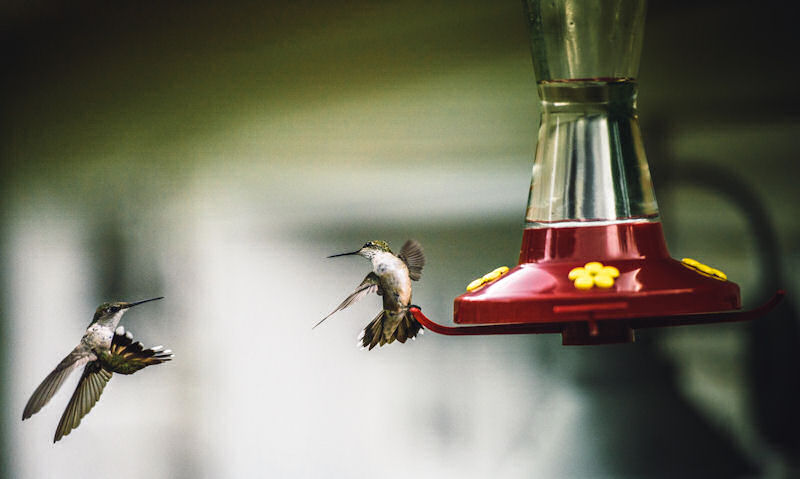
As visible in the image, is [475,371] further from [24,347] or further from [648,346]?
[24,347]

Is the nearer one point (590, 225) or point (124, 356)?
point (590, 225)

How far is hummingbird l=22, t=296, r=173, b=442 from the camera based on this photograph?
2.18m

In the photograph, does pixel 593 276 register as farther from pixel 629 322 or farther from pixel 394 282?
pixel 394 282

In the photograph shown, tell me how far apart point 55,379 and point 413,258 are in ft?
3.07

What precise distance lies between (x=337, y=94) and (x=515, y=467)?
1219mm

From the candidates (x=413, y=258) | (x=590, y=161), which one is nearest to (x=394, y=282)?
(x=413, y=258)

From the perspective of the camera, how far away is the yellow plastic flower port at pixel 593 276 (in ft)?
3.93

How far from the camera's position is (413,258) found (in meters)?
2.10

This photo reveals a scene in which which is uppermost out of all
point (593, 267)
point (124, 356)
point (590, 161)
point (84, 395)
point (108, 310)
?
point (590, 161)

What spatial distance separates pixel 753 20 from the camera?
254 centimetres

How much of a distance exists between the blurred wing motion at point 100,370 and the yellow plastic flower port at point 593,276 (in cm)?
127

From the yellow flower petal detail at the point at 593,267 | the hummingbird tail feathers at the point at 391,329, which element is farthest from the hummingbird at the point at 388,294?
the yellow flower petal detail at the point at 593,267

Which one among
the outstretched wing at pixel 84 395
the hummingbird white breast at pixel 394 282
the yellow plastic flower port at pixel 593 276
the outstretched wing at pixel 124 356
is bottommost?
the outstretched wing at pixel 84 395

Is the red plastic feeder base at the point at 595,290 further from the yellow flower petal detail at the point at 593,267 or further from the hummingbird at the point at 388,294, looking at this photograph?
→ the hummingbird at the point at 388,294
